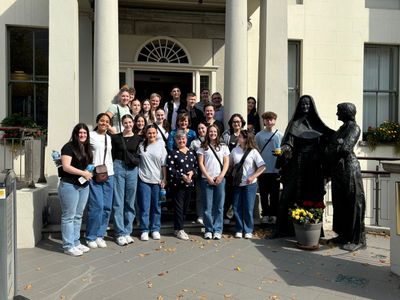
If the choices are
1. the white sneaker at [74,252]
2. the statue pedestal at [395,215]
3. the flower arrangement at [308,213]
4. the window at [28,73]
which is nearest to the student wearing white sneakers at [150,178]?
the white sneaker at [74,252]

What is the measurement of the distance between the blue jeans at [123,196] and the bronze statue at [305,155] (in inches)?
93.6

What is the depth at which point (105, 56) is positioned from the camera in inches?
300

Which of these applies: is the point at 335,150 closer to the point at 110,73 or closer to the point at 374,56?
the point at 110,73

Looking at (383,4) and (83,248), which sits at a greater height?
(383,4)

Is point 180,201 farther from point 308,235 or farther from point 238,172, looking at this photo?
Answer: point 308,235

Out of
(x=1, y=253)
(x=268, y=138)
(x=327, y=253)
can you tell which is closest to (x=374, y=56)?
(x=268, y=138)

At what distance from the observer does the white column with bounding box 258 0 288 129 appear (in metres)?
8.73

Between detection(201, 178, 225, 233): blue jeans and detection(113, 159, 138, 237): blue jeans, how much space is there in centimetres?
111

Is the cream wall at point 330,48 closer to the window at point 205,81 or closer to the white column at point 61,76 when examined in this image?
the window at point 205,81

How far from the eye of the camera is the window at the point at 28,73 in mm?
10305

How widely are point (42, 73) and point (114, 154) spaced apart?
16.8ft

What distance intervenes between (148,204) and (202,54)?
566cm

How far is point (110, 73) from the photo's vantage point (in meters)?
7.63

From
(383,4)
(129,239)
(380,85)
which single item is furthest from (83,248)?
(383,4)
